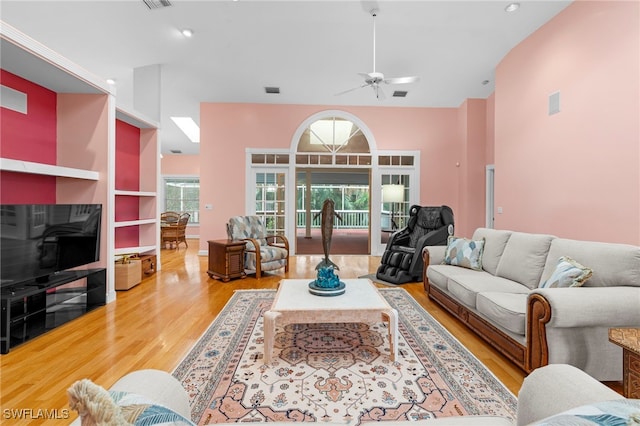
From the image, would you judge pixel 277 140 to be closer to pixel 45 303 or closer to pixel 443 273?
pixel 443 273

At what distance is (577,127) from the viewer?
3510mm

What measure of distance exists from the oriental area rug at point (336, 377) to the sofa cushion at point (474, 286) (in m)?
0.37

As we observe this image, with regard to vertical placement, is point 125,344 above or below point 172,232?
below

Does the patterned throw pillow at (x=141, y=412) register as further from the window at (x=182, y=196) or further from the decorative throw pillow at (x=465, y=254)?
the window at (x=182, y=196)

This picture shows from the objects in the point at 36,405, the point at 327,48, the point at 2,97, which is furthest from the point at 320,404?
the point at 327,48

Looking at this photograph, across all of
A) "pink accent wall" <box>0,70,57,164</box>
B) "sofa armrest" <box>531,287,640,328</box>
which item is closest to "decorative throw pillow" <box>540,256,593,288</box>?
"sofa armrest" <box>531,287,640,328</box>

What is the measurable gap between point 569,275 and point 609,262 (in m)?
0.34

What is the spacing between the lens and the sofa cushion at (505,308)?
2101 millimetres

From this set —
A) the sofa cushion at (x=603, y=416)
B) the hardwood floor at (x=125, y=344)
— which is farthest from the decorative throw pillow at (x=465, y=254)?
the sofa cushion at (x=603, y=416)

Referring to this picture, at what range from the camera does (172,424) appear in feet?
1.99

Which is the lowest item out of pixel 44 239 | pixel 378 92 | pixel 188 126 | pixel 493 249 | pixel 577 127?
pixel 493 249

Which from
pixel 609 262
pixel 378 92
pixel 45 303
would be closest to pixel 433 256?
pixel 609 262

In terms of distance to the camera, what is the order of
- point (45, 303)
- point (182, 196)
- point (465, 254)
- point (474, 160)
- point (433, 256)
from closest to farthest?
point (45, 303), point (465, 254), point (433, 256), point (474, 160), point (182, 196)

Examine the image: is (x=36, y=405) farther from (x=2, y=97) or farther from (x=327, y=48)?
(x=327, y=48)
